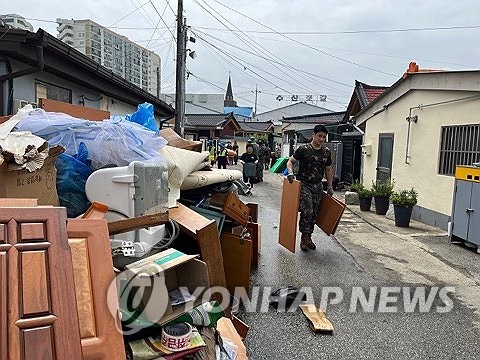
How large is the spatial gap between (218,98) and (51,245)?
40827mm

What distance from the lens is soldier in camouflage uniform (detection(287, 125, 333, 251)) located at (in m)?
4.99

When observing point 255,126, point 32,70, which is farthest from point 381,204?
point 255,126

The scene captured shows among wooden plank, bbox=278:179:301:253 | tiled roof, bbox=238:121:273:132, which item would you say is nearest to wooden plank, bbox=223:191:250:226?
wooden plank, bbox=278:179:301:253

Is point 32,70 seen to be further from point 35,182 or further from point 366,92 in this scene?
point 366,92

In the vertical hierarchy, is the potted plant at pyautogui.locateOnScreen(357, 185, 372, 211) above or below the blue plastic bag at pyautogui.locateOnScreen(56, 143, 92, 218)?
below

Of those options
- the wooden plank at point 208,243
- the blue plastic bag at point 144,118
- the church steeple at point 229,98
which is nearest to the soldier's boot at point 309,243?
the blue plastic bag at point 144,118

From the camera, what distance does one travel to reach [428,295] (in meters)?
3.72

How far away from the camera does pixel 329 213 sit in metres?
5.23

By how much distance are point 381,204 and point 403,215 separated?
116 cm

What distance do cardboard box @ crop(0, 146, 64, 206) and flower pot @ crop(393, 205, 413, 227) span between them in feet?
18.4

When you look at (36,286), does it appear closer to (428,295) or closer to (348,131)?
(428,295)

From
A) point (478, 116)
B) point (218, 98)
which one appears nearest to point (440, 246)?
point (478, 116)

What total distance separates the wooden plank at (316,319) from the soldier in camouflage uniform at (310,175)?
67.6 inches

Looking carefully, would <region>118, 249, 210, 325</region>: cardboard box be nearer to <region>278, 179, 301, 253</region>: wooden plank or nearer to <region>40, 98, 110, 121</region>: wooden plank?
<region>278, 179, 301, 253</region>: wooden plank
